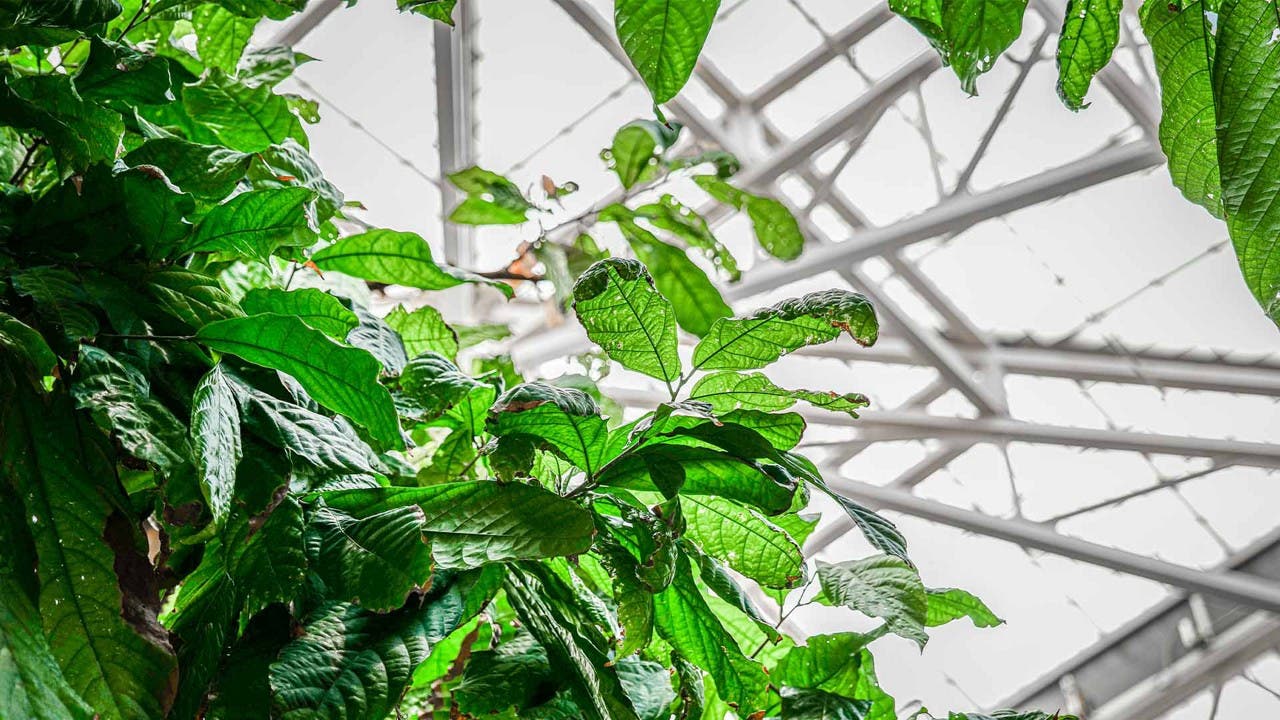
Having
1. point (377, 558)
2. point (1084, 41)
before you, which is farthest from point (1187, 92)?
point (377, 558)

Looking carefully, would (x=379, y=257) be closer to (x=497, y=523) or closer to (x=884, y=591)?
(x=497, y=523)

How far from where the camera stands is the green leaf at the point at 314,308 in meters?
0.91

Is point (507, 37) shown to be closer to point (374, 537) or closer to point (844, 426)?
point (844, 426)

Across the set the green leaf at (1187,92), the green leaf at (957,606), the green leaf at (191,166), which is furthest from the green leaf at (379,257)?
the green leaf at (1187,92)

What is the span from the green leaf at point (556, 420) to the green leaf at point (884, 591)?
0.87 feet

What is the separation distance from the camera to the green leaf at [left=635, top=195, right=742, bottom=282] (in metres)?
1.46

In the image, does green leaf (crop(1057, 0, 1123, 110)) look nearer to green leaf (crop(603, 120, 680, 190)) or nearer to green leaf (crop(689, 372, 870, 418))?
green leaf (crop(689, 372, 870, 418))

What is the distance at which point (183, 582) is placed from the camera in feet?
3.33

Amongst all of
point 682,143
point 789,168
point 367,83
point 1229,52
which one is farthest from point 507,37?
point 1229,52

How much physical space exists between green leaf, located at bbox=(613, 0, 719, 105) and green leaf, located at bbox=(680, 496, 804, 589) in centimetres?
44

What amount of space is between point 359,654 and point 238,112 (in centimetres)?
75

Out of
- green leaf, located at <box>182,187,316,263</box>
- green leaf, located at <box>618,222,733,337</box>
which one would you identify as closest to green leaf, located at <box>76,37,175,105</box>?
green leaf, located at <box>182,187,316,263</box>

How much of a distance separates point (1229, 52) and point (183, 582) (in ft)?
3.42

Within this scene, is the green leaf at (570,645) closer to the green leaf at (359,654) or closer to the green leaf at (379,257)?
the green leaf at (359,654)
